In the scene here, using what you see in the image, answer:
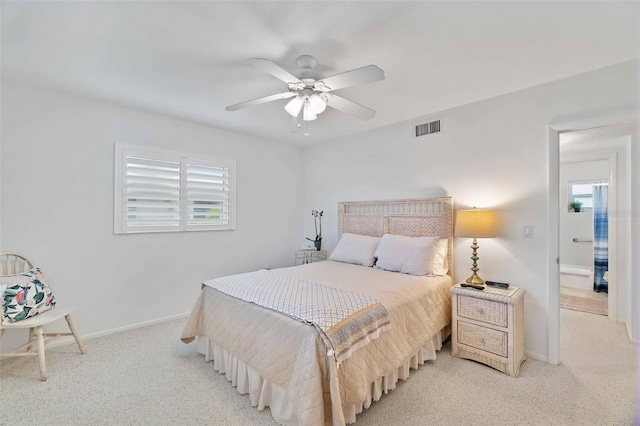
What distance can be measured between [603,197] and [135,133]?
683 centimetres

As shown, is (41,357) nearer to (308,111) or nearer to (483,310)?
(308,111)

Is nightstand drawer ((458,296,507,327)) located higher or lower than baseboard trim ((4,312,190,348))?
higher

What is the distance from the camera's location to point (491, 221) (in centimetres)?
265

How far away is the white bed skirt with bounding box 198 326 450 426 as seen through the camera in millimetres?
1765

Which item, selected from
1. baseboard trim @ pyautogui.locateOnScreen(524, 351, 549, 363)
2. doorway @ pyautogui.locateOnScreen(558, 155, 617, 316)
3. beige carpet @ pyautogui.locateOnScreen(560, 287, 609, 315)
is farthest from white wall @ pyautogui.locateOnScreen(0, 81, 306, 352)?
doorway @ pyautogui.locateOnScreen(558, 155, 617, 316)

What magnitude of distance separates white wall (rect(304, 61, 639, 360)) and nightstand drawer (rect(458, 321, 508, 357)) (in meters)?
0.52

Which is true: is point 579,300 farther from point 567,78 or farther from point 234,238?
point 234,238

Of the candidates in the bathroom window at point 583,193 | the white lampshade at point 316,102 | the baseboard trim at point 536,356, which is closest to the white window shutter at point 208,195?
the white lampshade at point 316,102

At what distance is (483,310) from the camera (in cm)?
247

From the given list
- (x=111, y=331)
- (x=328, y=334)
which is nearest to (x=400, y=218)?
(x=328, y=334)

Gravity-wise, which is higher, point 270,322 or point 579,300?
point 270,322

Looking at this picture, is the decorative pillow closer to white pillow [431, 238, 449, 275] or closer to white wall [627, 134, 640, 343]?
white pillow [431, 238, 449, 275]

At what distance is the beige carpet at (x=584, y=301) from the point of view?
3.84m

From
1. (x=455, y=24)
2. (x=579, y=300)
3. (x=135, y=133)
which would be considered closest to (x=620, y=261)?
(x=579, y=300)
